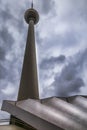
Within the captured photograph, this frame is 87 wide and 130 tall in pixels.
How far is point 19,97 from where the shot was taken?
24906mm

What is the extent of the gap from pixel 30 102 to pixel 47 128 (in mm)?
4156

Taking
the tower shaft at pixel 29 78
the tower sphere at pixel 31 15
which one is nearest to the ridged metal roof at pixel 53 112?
the tower shaft at pixel 29 78

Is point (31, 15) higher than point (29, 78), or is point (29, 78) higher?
point (31, 15)

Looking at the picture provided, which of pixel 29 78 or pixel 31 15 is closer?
pixel 29 78

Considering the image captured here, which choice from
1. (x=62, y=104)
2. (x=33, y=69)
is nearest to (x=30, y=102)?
(x=62, y=104)

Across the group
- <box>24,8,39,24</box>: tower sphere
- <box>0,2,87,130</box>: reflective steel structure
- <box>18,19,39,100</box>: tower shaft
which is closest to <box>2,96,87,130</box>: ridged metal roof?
<box>0,2,87,130</box>: reflective steel structure

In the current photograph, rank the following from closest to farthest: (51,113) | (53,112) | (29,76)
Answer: (51,113) < (53,112) < (29,76)

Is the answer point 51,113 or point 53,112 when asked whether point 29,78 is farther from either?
point 51,113

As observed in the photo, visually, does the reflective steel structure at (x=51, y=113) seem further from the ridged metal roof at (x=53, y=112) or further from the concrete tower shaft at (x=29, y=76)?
the concrete tower shaft at (x=29, y=76)

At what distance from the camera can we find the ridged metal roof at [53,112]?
10.7 m

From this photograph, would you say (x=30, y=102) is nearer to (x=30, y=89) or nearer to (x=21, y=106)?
(x=21, y=106)

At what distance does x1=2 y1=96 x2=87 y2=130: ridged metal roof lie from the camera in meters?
10.7

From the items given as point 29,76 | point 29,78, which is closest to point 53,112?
point 29,78

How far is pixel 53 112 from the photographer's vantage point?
1251cm
